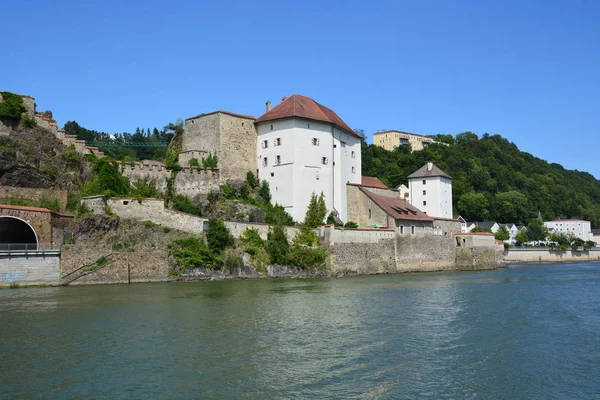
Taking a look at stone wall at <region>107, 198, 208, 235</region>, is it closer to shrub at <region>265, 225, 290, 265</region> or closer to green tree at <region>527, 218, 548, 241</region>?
shrub at <region>265, 225, 290, 265</region>

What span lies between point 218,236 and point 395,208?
18448 mm

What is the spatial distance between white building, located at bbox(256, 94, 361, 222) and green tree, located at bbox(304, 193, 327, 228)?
44 cm

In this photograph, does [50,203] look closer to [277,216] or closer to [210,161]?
[210,161]

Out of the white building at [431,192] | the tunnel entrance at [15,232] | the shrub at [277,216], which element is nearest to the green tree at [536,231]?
the white building at [431,192]

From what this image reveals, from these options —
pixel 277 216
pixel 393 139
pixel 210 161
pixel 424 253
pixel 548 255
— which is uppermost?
pixel 393 139

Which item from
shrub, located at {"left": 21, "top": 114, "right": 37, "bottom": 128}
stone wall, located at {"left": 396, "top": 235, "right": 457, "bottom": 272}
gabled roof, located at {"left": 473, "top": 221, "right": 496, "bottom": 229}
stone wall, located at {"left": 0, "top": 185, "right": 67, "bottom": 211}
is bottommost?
stone wall, located at {"left": 396, "top": 235, "right": 457, "bottom": 272}

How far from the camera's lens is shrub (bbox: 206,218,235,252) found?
37031mm

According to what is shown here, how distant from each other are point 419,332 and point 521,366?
4483 millimetres

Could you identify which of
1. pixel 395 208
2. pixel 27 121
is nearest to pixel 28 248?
pixel 27 121

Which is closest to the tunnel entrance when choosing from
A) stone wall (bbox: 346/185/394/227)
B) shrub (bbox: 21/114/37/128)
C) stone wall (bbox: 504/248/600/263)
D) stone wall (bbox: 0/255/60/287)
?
stone wall (bbox: 0/255/60/287)

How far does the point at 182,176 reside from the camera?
43.8m

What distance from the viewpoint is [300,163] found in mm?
46938

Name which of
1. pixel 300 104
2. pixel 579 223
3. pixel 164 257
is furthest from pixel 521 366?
pixel 579 223

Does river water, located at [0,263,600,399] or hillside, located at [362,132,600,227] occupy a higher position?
hillside, located at [362,132,600,227]
